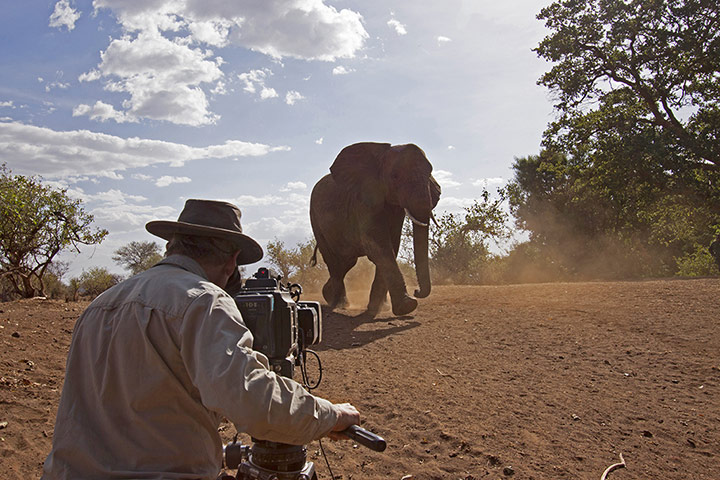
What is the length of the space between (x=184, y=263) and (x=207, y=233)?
0.17m

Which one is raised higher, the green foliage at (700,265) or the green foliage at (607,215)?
the green foliage at (607,215)

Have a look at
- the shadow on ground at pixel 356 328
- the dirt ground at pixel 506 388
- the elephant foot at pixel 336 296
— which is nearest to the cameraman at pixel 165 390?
the dirt ground at pixel 506 388

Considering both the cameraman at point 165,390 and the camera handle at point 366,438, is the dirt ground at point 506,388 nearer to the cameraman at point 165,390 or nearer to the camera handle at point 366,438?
the camera handle at point 366,438

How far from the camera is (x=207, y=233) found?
2.31 metres

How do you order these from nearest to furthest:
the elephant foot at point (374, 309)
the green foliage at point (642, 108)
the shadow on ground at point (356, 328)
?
the shadow on ground at point (356, 328) → the elephant foot at point (374, 309) → the green foliage at point (642, 108)

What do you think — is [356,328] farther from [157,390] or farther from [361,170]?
[157,390]

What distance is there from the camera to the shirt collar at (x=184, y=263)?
2184mm

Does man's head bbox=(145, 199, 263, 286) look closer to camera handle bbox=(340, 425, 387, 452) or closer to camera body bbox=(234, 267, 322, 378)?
camera body bbox=(234, 267, 322, 378)

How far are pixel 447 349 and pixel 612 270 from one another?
19356 millimetres

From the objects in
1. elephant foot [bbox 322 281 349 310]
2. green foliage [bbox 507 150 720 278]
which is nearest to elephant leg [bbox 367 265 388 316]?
elephant foot [bbox 322 281 349 310]

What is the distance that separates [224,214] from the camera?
239cm

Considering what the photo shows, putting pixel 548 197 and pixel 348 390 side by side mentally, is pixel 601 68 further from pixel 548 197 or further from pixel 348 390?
pixel 348 390

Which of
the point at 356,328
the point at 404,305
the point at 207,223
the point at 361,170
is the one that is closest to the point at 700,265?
the point at 361,170

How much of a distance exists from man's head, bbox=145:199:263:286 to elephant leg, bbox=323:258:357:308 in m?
9.48
